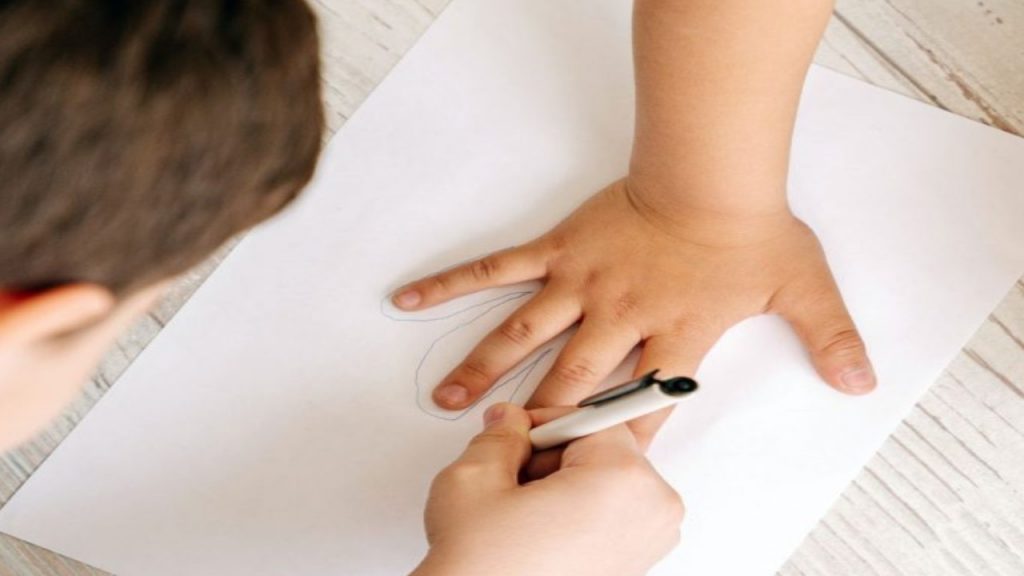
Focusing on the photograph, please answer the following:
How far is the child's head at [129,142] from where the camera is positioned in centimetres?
33

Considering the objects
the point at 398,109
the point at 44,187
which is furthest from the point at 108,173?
the point at 398,109

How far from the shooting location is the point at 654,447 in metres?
0.57

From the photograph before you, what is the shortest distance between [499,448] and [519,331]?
0.31ft

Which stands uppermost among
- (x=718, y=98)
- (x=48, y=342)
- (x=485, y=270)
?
(x=718, y=98)

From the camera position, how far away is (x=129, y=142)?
0.34 m

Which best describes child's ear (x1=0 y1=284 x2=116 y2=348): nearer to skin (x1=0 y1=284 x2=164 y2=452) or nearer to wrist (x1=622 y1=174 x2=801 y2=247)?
skin (x1=0 y1=284 x2=164 y2=452)

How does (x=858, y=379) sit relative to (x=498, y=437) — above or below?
above

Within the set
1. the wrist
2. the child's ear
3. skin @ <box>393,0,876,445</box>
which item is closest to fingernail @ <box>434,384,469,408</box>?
skin @ <box>393,0,876,445</box>

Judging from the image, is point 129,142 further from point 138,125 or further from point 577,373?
point 577,373

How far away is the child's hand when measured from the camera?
Answer: 0.50m

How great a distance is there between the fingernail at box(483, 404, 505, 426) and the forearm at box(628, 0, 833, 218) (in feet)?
0.48

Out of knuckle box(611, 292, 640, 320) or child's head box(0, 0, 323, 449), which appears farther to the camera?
knuckle box(611, 292, 640, 320)

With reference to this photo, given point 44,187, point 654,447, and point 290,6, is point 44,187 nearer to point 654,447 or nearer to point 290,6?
point 290,6

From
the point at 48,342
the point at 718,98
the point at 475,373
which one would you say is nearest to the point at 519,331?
the point at 475,373
